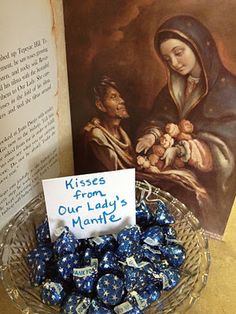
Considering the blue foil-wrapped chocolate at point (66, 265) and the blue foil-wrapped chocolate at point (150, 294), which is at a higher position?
the blue foil-wrapped chocolate at point (66, 265)

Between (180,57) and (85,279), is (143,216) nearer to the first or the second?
(85,279)

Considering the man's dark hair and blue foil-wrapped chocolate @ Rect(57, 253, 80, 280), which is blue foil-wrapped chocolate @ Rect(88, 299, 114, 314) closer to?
blue foil-wrapped chocolate @ Rect(57, 253, 80, 280)

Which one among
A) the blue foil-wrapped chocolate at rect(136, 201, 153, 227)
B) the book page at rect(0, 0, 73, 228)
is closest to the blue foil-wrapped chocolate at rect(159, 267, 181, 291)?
the blue foil-wrapped chocolate at rect(136, 201, 153, 227)

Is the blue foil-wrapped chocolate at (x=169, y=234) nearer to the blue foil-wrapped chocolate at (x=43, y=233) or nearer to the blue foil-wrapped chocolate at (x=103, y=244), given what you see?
the blue foil-wrapped chocolate at (x=103, y=244)

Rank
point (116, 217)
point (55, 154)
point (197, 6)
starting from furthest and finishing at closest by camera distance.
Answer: point (55, 154)
point (116, 217)
point (197, 6)

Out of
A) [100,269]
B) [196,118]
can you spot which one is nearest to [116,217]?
[100,269]

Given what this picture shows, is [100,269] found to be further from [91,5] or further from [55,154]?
[91,5]

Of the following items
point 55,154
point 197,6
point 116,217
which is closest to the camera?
point 197,6

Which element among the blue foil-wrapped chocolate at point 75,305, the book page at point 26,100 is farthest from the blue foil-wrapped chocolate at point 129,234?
the book page at point 26,100
